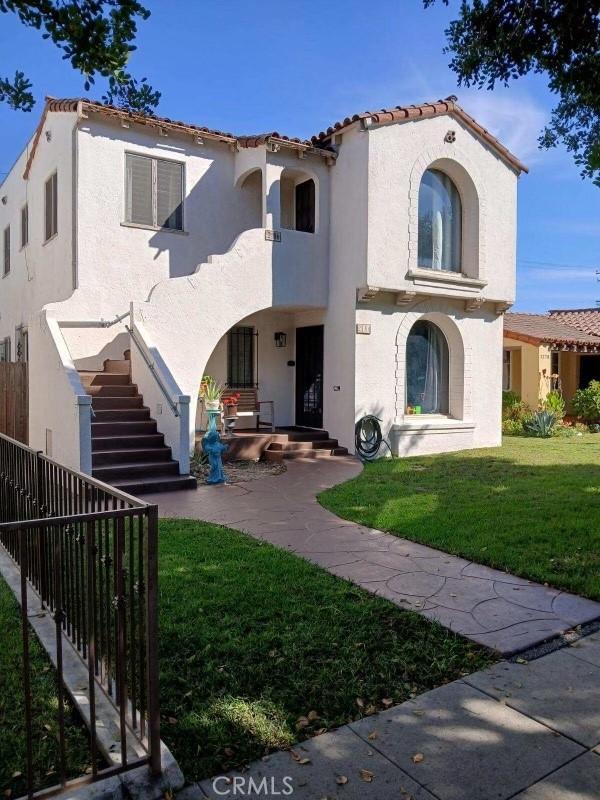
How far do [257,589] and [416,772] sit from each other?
242cm

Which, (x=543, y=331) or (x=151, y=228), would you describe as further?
(x=543, y=331)

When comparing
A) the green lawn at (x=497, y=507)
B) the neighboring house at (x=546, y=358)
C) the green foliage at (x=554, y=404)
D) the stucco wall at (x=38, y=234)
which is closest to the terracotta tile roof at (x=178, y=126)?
the stucco wall at (x=38, y=234)

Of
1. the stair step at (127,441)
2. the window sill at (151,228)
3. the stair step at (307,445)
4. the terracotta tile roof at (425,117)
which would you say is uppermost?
the terracotta tile roof at (425,117)

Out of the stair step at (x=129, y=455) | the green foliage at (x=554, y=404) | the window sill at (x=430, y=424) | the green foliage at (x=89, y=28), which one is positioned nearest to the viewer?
the green foliage at (x=89, y=28)

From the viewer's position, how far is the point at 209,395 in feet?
38.4

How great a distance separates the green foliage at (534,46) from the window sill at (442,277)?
7152mm

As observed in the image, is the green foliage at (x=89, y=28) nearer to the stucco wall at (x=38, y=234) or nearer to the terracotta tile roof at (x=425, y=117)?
the stucco wall at (x=38, y=234)

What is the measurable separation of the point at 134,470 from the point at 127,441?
78 cm

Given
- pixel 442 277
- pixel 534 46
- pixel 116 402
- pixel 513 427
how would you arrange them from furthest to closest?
pixel 513 427, pixel 442 277, pixel 116 402, pixel 534 46

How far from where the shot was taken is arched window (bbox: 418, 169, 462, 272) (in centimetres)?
1392

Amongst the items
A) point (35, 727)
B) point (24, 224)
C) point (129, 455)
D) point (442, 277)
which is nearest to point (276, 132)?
point (442, 277)

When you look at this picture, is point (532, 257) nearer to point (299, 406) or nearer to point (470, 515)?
point (299, 406)

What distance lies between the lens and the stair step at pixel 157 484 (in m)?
9.00
